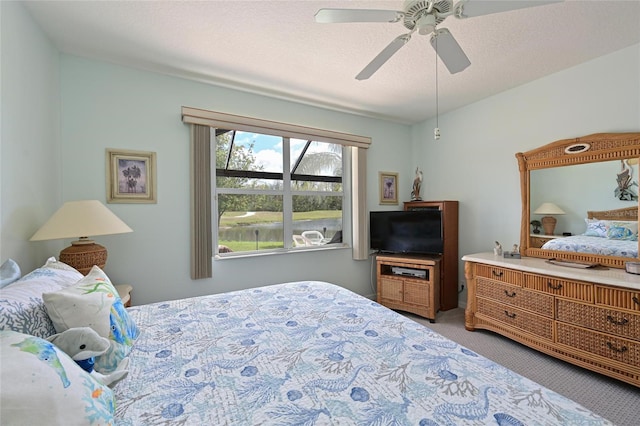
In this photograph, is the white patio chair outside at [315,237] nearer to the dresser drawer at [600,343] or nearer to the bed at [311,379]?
the bed at [311,379]

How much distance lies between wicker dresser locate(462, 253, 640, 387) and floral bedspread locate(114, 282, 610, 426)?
1.62 meters

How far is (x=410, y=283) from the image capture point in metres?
3.29

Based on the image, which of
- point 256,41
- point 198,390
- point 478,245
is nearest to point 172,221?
point 256,41

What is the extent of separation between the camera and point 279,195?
3338 mm

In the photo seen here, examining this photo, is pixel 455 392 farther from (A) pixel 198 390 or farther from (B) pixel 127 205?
(B) pixel 127 205

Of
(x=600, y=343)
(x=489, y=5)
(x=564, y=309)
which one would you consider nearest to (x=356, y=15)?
(x=489, y=5)

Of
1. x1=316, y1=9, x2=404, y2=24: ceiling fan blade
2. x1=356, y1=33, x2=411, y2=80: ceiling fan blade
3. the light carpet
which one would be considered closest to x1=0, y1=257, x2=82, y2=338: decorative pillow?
x1=316, y1=9, x2=404, y2=24: ceiling fan blade

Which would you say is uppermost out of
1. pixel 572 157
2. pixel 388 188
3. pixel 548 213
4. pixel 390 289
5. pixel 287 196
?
pixel 572 157

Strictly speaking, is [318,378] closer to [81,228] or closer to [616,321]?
[81,228]

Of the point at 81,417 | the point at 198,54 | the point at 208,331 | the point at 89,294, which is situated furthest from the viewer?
the point at 198,54

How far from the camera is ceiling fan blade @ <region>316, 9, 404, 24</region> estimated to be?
1.30 m

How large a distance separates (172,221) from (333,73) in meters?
2.09

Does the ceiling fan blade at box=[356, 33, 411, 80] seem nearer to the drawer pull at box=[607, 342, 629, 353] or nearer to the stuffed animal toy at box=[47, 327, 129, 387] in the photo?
the stuffed animal toy at box=[47, 327, 129, 387]

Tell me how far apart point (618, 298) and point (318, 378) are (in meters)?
2.26
